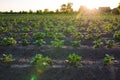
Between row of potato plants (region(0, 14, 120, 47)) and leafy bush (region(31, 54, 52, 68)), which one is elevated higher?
leafy bush (region(31, 54, 52, 68))

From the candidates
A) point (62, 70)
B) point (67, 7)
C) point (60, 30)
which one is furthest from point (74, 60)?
point (67, 7)

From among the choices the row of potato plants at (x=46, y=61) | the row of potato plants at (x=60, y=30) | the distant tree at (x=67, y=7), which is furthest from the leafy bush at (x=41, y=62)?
the distant tree at (x=67, y=7)

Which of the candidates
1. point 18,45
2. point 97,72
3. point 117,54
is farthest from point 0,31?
point 97,72

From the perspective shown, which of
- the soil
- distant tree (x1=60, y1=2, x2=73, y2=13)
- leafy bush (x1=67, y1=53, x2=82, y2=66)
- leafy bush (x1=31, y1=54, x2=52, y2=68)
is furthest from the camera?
distant tree (x1=60, y1=2, x2=73, y2=13)

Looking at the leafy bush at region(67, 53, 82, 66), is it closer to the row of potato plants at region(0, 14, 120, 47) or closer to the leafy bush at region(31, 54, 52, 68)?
the leafy bush at region(31, 54, 52, 68)

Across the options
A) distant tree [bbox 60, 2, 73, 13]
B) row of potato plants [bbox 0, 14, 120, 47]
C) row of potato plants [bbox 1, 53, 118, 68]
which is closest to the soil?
row of potato plants [bbox 1, 53, 118, 68]

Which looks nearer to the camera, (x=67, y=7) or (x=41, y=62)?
(x=41, y=62)

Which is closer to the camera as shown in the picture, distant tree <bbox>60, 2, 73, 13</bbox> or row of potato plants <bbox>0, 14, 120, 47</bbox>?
row of potato plants <bbox>0, 14, 120, 47</bbox>

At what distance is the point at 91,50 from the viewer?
9.80m

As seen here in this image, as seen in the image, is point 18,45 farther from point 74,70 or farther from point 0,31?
point 0,31

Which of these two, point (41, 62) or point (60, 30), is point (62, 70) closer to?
point (41, 62)

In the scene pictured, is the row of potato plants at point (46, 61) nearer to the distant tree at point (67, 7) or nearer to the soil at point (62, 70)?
the soil at point (62, 70)

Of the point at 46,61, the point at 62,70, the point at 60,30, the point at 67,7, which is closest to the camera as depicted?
the point at 62,70

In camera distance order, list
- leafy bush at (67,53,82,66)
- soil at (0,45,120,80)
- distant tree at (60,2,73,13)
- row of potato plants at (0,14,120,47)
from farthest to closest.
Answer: distant tree at (60,2,73,13), row of potato plants at (0,14,120,47), leafy bush at (67,53,82,66), soil at (0,45,120,80)
